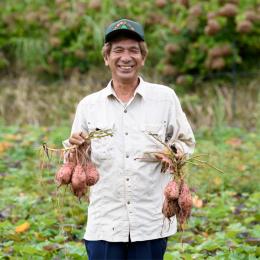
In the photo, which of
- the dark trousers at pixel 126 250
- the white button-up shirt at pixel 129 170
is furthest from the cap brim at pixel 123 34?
the dark trousers at pixel 126 250

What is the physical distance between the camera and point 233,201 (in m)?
7.17

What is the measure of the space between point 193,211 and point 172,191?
314 centimetres

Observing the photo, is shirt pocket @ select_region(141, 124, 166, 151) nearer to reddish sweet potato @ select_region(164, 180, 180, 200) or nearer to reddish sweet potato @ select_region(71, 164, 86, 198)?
reddish sweet potato @ select_region(164, 180, 180, 200)

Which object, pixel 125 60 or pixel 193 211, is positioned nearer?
pixel 125 60

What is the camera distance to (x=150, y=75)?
38.1ft

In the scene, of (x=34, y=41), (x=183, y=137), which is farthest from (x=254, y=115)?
(x=183, y=137)

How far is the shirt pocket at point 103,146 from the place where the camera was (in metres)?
3.94

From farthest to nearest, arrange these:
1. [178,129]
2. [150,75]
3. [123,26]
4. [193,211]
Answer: [150,75], [193,211], [178,129], [123,26]

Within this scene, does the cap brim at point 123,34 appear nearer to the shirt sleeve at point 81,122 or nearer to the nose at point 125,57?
the nose at point 125,57

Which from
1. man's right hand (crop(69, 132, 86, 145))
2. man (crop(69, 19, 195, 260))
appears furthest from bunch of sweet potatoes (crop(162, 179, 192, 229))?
man's right hand (crop(69, 132, 86, 145))

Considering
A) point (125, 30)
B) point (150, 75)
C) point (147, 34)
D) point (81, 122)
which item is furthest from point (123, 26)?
point (147, 34)

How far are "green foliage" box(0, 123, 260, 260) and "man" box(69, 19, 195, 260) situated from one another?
231mm

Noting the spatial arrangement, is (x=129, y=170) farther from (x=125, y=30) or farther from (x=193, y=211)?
(x=193, y=211)

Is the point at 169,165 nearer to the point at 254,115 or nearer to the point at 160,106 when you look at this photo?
the point at 160,106
